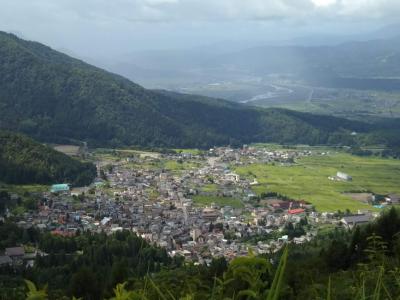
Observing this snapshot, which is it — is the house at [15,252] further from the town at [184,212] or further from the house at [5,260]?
the town at [184,212]

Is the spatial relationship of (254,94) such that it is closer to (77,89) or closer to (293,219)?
(77,89)

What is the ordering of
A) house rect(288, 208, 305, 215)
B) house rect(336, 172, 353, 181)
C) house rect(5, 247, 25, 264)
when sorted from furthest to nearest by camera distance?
1. house rect(336, 172, 353, 181)
2. house rect(288, 208, 305, 215)
3. house rect(5, 247, 25, 264)

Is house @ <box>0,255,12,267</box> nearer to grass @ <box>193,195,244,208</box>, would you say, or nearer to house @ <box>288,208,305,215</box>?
grass @ <box>193,195,244,208</box>

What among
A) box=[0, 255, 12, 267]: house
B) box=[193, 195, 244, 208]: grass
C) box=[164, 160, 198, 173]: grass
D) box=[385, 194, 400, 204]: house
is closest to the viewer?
box=[0, 255, 12, 267]: house

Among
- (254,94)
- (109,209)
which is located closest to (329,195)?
(109,209)

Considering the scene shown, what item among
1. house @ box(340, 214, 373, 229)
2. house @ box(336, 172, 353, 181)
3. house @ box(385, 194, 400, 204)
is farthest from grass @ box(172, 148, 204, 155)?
house @ box(340, 214, 373, 229)

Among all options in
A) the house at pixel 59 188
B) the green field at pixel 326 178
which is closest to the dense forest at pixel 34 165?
the house at pixel 59 188
